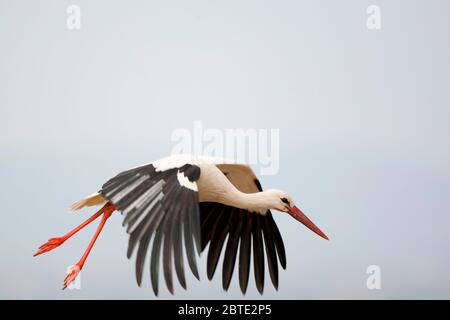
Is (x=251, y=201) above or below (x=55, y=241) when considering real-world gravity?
above


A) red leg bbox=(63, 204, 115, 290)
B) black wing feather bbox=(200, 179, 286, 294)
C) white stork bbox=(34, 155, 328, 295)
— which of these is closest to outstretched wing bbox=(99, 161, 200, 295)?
white stork bbox=(34, 155, 328, 295)

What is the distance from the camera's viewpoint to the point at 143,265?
4.94 m

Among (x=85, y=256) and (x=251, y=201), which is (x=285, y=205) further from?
(x=85, y=256)

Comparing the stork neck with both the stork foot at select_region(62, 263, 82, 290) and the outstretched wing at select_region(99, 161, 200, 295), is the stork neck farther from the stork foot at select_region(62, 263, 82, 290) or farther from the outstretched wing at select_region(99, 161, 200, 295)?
the stork foot at select_region(62, 263, 82, 290)

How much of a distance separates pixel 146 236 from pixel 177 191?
1.52ft

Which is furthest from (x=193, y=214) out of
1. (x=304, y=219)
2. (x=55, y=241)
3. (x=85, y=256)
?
(x=55, y=241)

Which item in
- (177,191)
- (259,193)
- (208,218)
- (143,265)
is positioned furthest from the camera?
(208,218)

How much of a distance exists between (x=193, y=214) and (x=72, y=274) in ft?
4.57

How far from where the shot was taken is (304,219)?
21.6ft

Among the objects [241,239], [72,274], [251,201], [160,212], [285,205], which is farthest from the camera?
[241,239]

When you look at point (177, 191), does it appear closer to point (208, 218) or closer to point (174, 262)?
point (174, 262)

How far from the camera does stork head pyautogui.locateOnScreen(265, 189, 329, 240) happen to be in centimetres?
643

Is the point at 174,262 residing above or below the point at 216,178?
below
